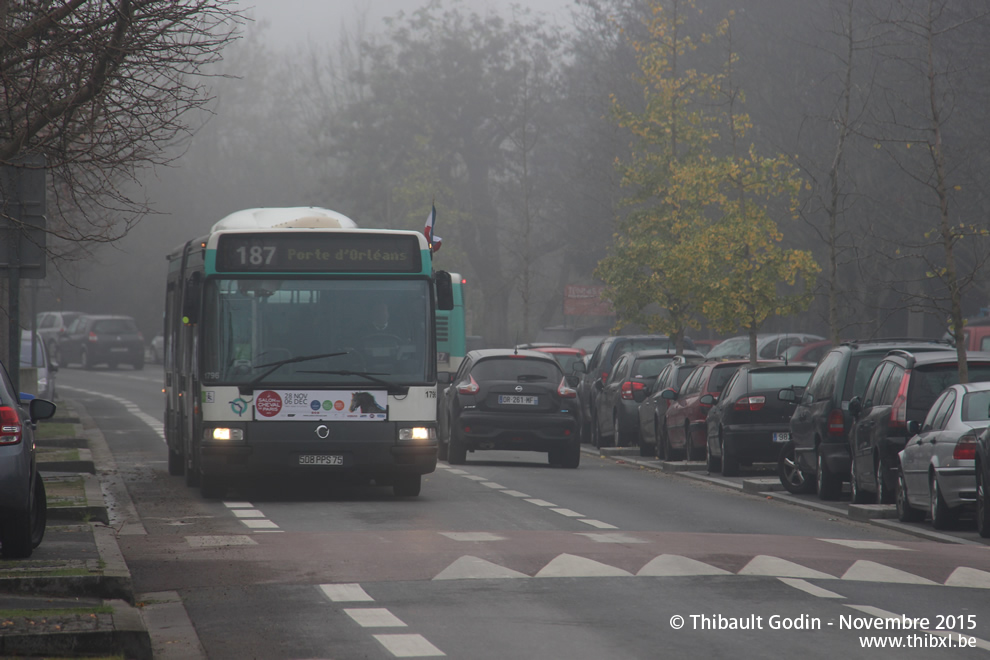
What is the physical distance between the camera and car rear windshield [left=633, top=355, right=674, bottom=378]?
27875mm

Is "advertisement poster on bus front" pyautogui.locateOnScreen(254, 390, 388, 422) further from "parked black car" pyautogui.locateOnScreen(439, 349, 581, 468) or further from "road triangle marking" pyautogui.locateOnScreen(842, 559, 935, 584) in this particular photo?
"parked black car" pyautogui.locateOnScreen(439, 349, 581, 468)

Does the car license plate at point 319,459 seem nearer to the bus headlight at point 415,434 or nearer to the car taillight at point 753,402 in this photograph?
the bus headlight at point 415,434

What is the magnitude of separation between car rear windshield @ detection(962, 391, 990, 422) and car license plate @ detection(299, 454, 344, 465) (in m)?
6.05

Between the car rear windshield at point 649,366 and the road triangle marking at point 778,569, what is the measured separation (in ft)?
52.3

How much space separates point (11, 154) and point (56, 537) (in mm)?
2999

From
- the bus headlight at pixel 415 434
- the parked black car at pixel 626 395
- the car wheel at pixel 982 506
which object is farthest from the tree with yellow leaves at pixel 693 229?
the car wheel at pixel 982 506

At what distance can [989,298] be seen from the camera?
1564 inches

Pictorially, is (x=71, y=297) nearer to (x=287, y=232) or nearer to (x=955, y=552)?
(x=287, y=232)

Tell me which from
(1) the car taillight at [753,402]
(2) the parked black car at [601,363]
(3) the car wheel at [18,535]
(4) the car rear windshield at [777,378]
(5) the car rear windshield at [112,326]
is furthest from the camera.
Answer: (5) the car rear windshield at [112,326]

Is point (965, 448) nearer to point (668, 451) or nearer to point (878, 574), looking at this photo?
point (878, 574)

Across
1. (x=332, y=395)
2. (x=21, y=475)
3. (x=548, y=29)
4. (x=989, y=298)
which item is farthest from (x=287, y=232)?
(x=548, y=29)

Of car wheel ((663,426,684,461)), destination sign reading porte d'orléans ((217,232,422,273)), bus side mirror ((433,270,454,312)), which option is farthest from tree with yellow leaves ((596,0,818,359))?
destination sign reading porte d'orléans ((217,232,422,273))

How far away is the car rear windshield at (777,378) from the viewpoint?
69.9 feet

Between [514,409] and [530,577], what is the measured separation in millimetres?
12121
